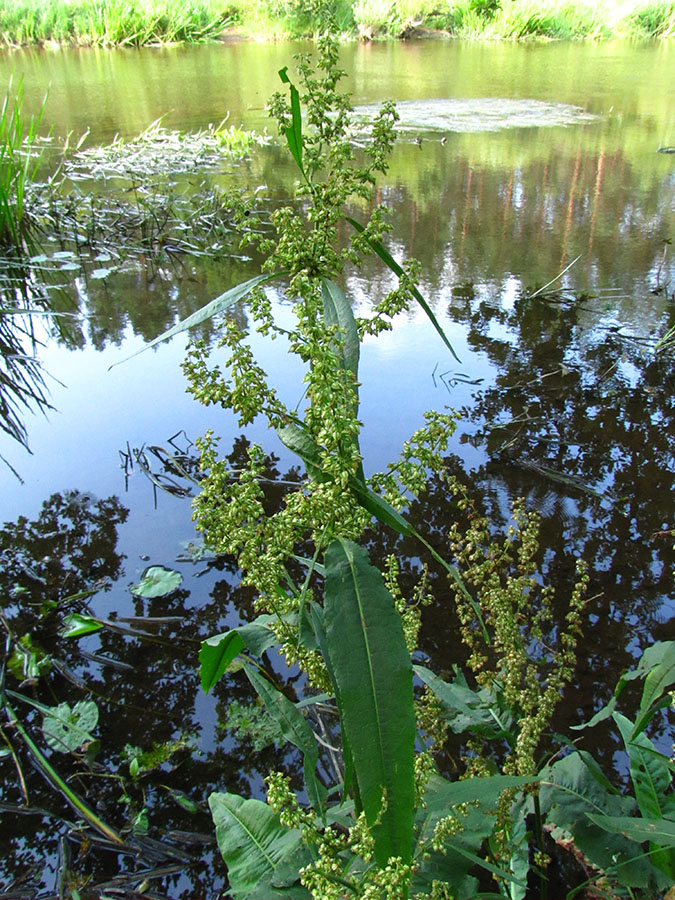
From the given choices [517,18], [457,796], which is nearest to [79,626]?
[457,796]

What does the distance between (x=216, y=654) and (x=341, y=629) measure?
1.31 ft

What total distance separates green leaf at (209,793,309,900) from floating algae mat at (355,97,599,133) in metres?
9.32

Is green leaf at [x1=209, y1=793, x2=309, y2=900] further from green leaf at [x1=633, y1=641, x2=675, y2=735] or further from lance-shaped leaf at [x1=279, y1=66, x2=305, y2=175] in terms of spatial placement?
lance-shaped leaf at [x1=279, y1=66, x2=305, y2=175]

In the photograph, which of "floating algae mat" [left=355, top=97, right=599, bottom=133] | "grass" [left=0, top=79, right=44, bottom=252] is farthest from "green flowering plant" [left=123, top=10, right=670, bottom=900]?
"floating algae mat" [left=355, top=97, right=599, bottom=133]

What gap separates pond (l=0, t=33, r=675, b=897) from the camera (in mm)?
1968

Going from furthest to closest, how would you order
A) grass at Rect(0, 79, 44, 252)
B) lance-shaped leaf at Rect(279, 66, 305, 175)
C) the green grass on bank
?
the green grass on bank
grass at Rect(0, 79, 44, 252)
lance-shaped leaf at Rect(279, 66, 305, 175)

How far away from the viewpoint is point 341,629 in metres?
0.91

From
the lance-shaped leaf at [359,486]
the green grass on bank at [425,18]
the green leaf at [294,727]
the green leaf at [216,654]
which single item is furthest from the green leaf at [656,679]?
the green grass on bank at [425,18]

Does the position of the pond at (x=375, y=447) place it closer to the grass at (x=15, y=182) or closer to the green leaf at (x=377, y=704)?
the grass at (x=15, y=182)

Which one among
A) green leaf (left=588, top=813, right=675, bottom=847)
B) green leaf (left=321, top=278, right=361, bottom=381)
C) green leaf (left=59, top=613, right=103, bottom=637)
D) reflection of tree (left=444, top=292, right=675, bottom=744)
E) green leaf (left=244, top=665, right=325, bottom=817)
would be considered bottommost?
green leaf (left=59, top=613, right=103, bottom=637)

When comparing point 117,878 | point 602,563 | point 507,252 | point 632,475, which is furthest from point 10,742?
point 507,252

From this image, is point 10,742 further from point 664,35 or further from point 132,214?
point 664,35

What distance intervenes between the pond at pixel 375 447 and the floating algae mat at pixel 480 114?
1.67 meters

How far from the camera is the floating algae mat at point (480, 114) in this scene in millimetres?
9766
